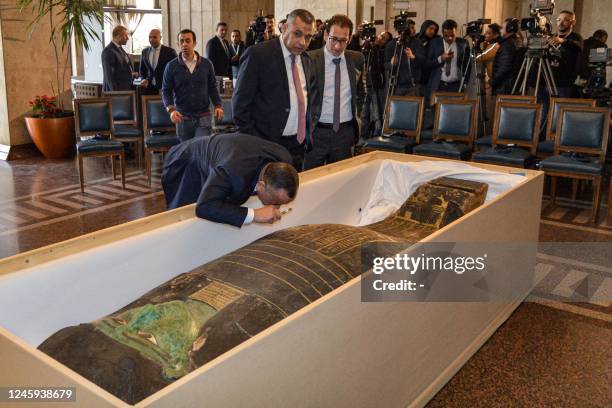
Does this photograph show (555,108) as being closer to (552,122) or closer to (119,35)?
(552,122)

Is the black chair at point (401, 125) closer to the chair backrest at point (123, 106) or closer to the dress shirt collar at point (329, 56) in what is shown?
the dress shirt collar at point (329, 56)

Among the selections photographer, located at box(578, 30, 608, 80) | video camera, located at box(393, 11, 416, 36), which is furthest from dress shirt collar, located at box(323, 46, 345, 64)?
photographer, located at box(578, 30, 608, 80)

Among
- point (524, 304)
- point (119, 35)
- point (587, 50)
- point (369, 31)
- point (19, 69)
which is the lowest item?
point (524, 304)

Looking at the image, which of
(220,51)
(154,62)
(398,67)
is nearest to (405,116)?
(398,67)

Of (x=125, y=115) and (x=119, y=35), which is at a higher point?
(x=119, y=35)

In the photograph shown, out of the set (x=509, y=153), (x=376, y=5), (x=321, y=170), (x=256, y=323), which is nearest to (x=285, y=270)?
(x=256, y=323)

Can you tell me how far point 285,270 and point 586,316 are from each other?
1987mm

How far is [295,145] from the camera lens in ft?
13.1

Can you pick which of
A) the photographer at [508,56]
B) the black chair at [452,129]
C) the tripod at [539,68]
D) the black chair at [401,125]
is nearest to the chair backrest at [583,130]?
the black chair at [452,129]

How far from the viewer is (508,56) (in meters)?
7.01

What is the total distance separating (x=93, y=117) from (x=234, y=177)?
4047 millimetres

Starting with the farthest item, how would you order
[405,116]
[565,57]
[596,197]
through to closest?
[565,57]
[405,116]
[596,197]

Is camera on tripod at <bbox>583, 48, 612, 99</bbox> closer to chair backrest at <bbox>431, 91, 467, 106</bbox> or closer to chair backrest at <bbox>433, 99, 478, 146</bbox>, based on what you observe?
chair backrest at <bbox>431, 91, 467, 106</bbox>

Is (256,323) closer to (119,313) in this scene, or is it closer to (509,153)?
(119,313)
